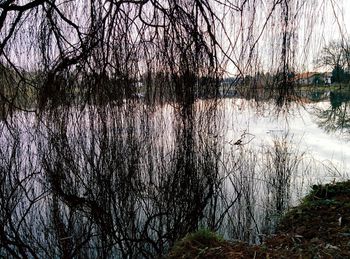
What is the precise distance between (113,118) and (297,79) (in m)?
1.12

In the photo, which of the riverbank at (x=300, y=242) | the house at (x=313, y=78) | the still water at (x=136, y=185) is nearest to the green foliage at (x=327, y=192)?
the riverbank at (x=300, y=242)

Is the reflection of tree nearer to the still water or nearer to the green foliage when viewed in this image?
the still water

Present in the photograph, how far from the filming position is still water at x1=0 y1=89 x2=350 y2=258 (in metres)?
2.52

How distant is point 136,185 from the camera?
131 inches

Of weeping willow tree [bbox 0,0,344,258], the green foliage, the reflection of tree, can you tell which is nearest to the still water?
weeping willow tree [bbox 0,0,344,258]

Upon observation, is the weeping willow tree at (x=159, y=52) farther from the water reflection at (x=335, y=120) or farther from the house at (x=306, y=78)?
the water reflection at (x=335, y=120)

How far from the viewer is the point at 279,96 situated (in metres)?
1.89

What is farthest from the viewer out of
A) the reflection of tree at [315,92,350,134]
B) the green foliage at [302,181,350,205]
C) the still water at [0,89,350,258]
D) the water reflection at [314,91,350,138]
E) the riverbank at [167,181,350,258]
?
the reflection of tree at [315,92,350,134]

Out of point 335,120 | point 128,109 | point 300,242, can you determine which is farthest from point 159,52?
point 335,120

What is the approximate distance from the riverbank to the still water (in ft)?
1.05

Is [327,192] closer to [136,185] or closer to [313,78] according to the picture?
[313,78]

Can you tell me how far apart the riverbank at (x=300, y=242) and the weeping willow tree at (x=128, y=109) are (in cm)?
65

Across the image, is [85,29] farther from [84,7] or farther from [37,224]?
[37,224]

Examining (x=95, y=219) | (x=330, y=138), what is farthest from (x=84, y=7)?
(x=330, y=138)
